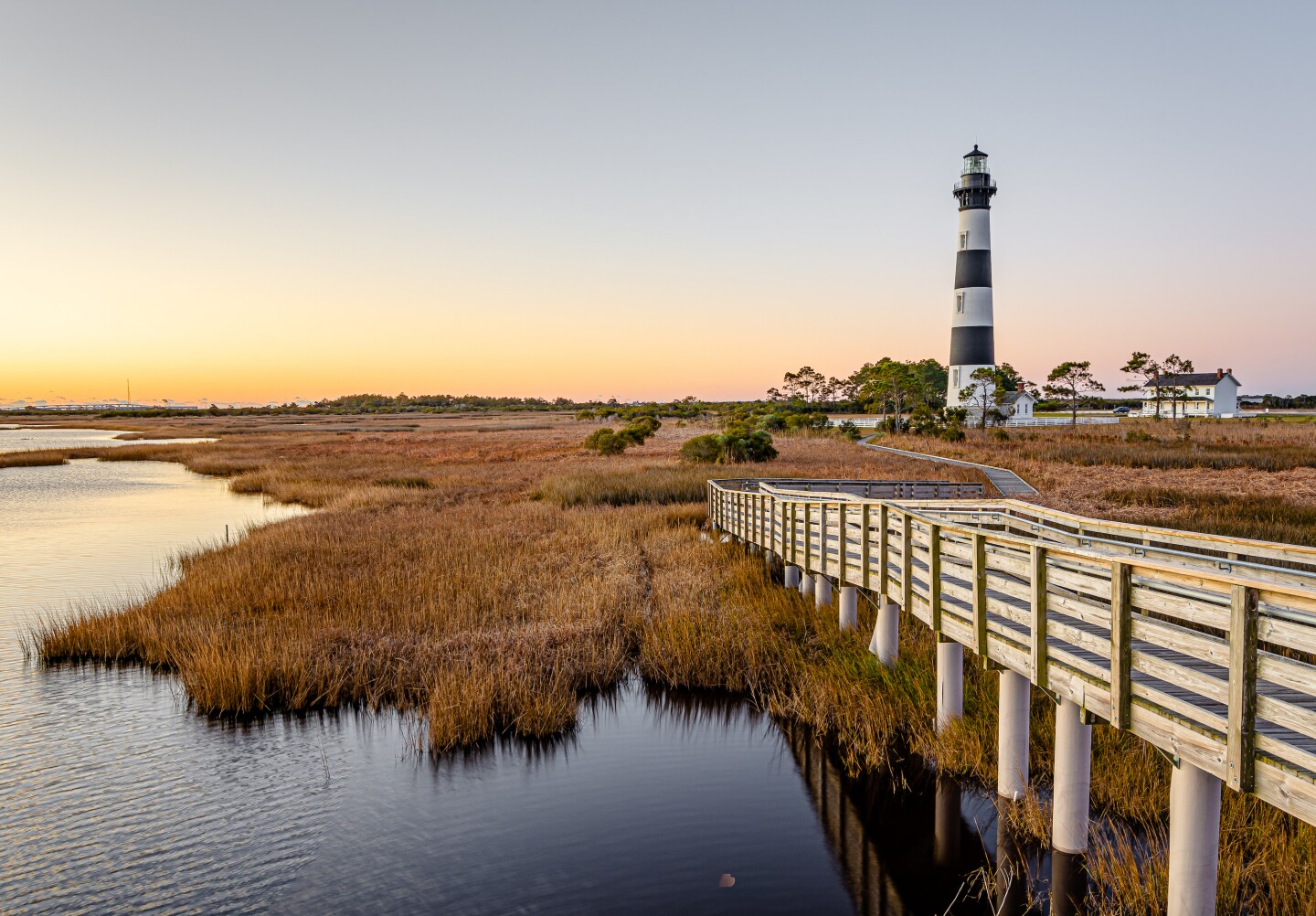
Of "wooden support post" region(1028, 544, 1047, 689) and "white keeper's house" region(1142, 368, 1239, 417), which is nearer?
"wooden support post" region(1028, 544, 1047, 689)

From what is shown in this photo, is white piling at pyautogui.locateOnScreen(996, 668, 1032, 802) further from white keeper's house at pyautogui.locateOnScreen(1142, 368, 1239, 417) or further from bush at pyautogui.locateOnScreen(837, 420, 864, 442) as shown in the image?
white keeper's house at pyautogui.locateOnScreen(1142, 368, 1239, 417)

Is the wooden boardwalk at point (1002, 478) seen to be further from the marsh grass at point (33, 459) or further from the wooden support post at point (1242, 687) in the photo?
the marsh grass at point (33, 459)

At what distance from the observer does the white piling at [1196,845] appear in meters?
5.41

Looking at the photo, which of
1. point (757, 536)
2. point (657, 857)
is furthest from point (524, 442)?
point (657, 857)

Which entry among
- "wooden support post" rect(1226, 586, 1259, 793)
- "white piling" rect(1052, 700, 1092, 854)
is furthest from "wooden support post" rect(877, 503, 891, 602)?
"wooden support post" rect(1226, 586, 1259, 793)

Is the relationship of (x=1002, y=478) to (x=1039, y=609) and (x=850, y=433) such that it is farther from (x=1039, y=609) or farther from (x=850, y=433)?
(x=850, y=433)

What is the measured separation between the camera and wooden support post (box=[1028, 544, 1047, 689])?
6.65 metres

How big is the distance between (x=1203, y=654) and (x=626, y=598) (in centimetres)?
1078

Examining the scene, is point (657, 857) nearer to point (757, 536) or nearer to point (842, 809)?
point (842, 809)

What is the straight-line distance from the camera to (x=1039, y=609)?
6.69 metres

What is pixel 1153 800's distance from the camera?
7574 mm

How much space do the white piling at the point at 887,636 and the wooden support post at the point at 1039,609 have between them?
420 centimetres

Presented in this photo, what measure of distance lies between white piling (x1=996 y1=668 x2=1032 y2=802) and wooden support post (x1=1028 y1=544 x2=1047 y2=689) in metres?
1.12

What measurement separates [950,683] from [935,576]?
156 centimetres
